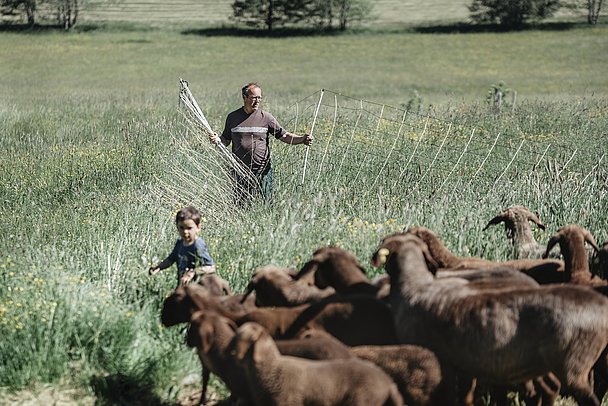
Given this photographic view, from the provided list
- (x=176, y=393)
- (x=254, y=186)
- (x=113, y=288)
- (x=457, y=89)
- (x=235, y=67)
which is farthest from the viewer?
(x=235, y=67)

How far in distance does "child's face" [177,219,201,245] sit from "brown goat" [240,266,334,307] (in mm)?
916

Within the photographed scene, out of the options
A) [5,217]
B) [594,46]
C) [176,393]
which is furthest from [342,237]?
[594,46]

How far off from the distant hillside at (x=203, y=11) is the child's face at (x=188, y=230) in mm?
70970

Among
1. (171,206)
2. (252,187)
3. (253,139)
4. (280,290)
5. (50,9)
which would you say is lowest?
(171,206)

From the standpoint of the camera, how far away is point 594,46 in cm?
6116

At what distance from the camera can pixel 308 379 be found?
4852mm

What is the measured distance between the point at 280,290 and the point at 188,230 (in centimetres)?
116

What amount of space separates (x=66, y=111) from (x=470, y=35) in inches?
1903

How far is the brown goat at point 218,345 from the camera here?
529 cm

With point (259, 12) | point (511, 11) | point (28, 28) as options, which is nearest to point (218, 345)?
point (28, 28)

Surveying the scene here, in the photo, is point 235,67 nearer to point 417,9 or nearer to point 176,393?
point 417,9

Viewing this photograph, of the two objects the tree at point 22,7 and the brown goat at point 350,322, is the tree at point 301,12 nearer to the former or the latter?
the tree at point 22,7

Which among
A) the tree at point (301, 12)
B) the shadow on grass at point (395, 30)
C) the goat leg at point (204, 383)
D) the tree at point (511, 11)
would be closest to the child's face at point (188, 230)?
the goat leg at point (204, 383)

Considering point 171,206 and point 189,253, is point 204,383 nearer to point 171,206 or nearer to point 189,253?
point 189,253
